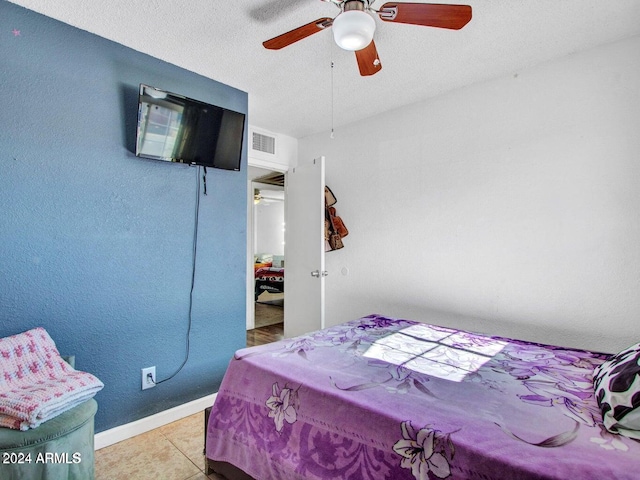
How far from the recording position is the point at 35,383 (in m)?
1.48

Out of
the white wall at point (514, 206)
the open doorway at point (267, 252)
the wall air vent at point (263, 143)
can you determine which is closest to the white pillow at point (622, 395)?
the white wall at point (514, 206)

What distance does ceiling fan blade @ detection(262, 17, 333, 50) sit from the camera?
148cm

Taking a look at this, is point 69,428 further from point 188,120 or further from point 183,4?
point 183,4

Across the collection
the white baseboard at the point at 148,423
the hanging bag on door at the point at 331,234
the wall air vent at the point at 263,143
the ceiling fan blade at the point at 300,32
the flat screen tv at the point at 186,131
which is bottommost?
the white baseboard at the point at 148,423

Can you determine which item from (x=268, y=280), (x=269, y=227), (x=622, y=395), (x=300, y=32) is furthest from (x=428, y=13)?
(x=269, y=227)

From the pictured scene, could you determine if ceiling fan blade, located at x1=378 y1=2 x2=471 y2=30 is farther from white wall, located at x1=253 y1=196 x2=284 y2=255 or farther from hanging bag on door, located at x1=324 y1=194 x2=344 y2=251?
white wall, located at x1=253 y1=196 x2=284 y2=255

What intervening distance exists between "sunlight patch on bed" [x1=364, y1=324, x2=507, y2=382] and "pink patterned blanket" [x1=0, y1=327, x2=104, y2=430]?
1.36m

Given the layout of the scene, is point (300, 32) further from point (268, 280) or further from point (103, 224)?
point (268, 280)

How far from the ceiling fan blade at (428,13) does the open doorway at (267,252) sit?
A: 3.37 m

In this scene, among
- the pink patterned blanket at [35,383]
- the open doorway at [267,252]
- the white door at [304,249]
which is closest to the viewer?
the pink patterned blanket at [35,383]

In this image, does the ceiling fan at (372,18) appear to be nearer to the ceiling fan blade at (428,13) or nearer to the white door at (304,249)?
the ceiling fan blade at (428,13)

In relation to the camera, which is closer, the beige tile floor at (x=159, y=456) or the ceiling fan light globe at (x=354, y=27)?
the ceiling fan light globe at (x=354, y=27)

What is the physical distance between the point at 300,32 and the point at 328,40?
1.82 ft

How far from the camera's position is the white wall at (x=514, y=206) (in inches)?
81.0
